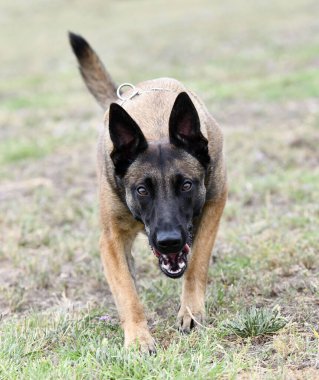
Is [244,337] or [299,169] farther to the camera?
[299,169]

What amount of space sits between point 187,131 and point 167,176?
366mm

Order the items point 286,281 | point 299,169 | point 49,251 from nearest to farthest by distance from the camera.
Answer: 1. point 286,281
2. point 49,251
3. point 299,169

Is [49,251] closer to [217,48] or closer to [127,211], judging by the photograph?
[127,211]

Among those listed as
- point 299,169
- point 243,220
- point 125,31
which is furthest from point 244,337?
point 125,31

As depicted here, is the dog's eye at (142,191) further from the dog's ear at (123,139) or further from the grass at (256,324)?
the grass at (256,324)

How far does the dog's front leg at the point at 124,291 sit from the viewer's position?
404 centimetres

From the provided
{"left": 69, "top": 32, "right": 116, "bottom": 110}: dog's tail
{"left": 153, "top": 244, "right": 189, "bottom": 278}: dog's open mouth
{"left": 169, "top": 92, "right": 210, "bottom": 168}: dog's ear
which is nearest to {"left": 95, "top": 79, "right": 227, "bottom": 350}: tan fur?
{"left": 169, "top": 92, "right": 210, "bottom": 168}: dog's ear

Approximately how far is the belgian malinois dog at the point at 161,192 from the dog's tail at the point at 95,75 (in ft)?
4.20

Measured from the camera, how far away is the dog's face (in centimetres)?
392

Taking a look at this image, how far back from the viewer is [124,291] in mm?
4336

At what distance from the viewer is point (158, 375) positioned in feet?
11.0

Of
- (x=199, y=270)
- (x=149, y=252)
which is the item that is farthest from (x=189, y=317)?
(x=149, y=252)

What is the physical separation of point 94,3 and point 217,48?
16003 mm

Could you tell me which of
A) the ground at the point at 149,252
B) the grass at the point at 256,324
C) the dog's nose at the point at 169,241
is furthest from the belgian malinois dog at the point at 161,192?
the grass at the point at 256,324
